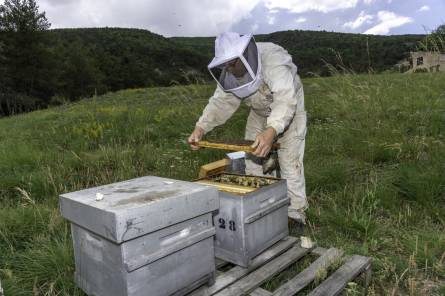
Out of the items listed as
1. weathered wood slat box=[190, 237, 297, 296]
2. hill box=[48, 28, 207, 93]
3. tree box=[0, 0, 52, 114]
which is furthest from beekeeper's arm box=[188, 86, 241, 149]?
hill box=[48, 28, 207, 93]

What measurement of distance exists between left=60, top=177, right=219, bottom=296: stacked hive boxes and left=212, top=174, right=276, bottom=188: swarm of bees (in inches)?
27.3

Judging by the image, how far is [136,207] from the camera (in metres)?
1.71

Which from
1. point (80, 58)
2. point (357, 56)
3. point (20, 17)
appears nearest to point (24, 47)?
point (20, 17)

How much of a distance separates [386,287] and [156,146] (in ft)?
13.2

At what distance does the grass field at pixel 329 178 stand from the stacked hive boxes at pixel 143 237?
1.94 ft

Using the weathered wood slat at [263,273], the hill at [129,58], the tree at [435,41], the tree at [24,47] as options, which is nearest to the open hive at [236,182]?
the weathered wood slat at [263,273]

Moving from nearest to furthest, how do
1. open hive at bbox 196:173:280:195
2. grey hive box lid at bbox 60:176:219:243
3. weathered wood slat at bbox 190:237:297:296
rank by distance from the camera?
grey hive box lid at bbox 60:176:219:243, weathered wood slat at bbox 190:237:297:296, open hive at bbox 196:173:280:195

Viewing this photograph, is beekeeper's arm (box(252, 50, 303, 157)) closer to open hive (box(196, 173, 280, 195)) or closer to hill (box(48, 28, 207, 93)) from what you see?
open hive (box(196, 173, 280, 195))

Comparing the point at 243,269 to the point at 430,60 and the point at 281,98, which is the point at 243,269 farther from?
the point at 430,60

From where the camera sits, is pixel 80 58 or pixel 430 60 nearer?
pixel 430 60

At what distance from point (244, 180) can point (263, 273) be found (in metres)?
0.72

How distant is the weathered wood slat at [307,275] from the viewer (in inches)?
86.0

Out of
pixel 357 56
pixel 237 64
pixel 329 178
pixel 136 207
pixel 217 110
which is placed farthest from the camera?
pixel 357 56

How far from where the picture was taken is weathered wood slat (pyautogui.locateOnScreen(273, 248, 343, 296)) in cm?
218
